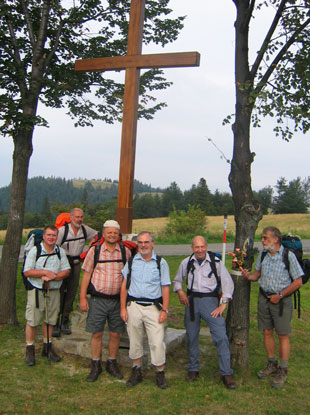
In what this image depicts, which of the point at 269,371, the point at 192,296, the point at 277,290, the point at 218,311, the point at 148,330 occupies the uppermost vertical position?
the point at 277,290

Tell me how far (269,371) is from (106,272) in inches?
87.4

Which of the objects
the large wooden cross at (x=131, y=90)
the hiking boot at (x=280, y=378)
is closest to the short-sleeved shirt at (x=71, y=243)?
the large wooden cross at (x=131, y=90)

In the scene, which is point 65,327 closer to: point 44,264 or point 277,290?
point 44,264

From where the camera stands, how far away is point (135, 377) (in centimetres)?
466

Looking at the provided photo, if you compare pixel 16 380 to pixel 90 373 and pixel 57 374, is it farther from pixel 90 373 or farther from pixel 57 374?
pixel 90 373

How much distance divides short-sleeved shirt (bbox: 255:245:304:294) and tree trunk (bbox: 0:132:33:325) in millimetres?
4010

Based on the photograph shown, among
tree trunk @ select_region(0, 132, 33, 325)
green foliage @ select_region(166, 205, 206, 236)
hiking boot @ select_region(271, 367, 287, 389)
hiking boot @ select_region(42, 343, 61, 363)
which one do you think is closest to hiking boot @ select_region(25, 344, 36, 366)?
hiking boot @ select_region(42, 343, 61, 363)

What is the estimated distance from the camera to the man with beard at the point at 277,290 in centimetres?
468

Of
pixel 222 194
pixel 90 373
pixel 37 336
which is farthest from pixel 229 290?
pixel 222 194

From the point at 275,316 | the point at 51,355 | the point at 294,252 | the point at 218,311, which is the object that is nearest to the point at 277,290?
the point at 275,316

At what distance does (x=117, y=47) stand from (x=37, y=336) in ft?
17.0

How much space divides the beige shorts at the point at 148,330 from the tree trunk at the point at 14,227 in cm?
298

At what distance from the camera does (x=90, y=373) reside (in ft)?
15.8

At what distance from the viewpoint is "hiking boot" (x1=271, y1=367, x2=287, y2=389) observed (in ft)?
15.3
